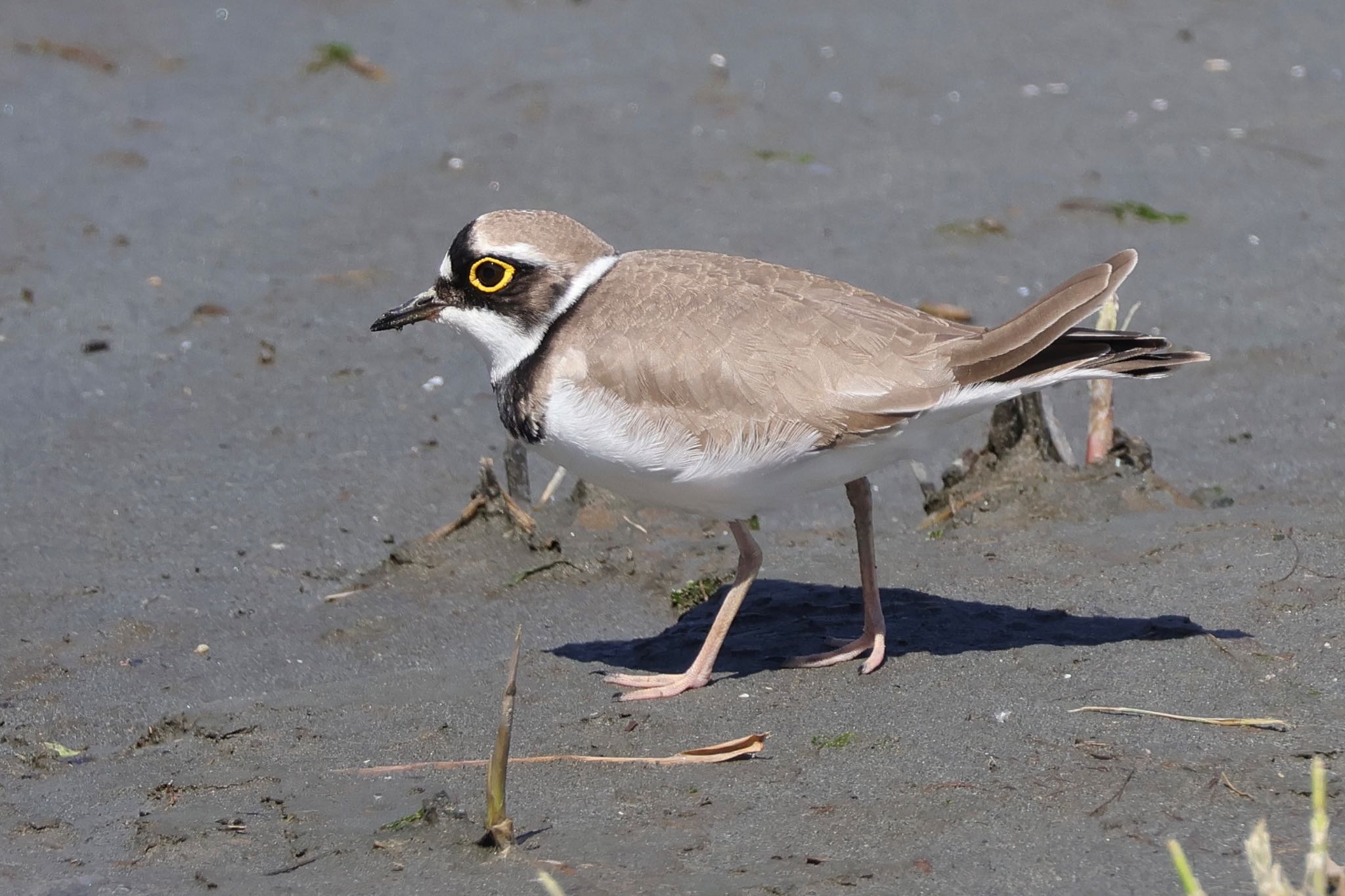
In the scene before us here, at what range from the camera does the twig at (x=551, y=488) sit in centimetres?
692

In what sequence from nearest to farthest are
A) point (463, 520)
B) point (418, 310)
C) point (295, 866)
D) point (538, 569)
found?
point (295, 866) → point (418, 310) → point (538, 569) → point (463, 520)

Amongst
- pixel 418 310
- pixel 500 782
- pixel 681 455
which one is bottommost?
Result: pixel 500 782

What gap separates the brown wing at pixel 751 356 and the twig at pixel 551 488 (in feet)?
5.71

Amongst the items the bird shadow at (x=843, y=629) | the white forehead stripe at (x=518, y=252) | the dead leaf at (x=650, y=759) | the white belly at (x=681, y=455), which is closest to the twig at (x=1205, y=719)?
the bird shadow at (x=843, y=629)

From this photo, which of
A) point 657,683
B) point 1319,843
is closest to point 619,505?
point 657,683

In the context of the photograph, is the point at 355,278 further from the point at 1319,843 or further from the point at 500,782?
the point at 1319,843

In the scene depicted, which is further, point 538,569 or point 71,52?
point 71,52

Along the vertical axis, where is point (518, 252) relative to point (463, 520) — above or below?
above

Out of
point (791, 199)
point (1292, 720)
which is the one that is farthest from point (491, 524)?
point (791, 199)

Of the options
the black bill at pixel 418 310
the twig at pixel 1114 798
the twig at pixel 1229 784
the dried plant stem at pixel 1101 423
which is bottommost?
the dried plant stem at pixel 1101 423

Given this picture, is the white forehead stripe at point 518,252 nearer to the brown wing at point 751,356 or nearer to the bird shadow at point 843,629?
the brown wing at point 751,356

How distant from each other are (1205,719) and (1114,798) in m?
0.60

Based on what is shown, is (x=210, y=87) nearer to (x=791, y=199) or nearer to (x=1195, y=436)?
(x=791, y=199)

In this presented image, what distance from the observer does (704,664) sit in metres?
5.34
